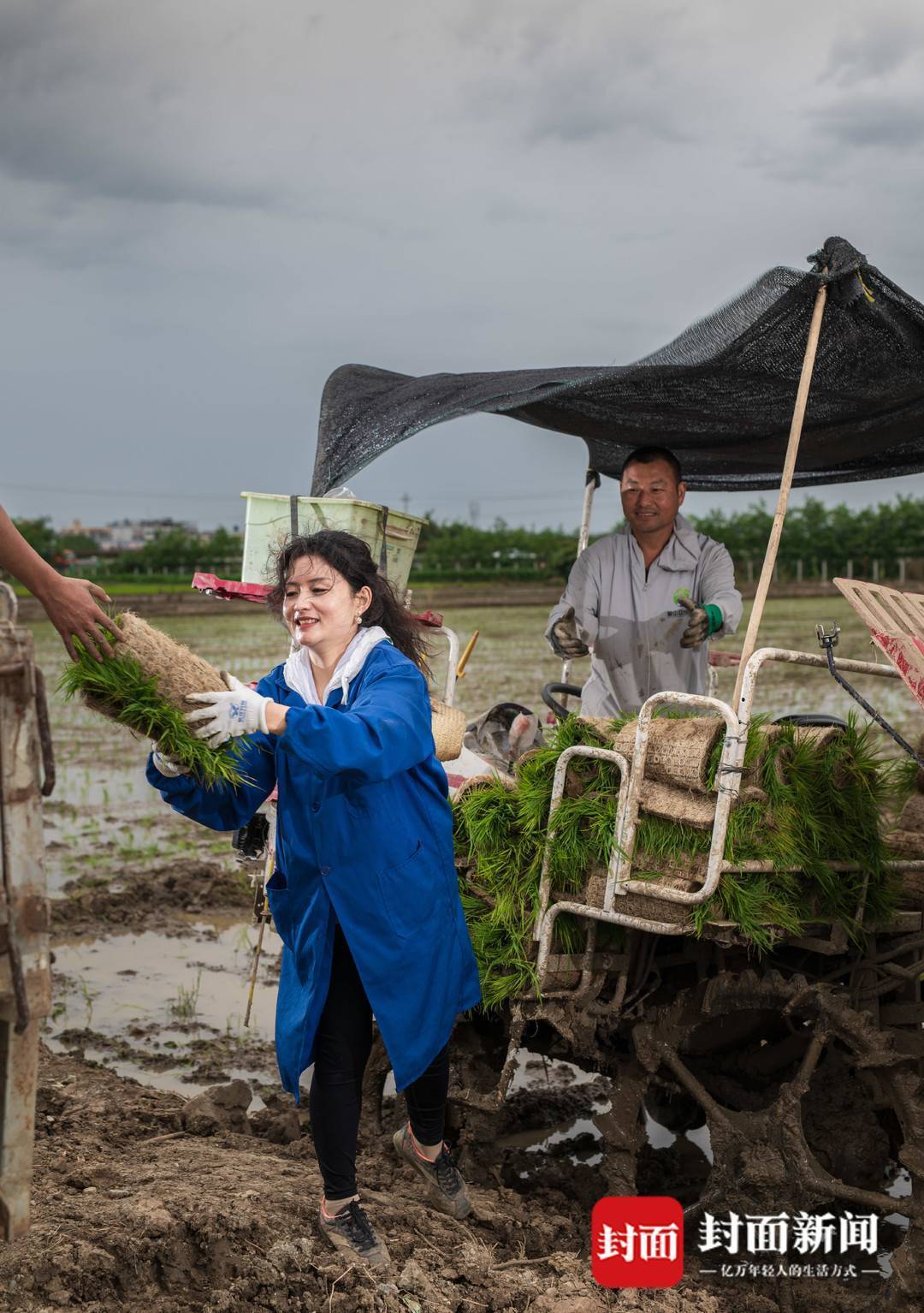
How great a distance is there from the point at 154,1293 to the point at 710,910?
5.88 feet

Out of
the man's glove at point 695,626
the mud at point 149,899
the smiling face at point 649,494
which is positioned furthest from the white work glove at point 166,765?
the mud at point 149,899

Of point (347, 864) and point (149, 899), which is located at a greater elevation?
point (347, 864)

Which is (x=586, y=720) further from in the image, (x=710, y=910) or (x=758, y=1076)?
(x=758, y=1076)

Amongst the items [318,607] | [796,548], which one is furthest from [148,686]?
[796,548]

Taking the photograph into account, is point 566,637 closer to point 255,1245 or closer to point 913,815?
point 913,815

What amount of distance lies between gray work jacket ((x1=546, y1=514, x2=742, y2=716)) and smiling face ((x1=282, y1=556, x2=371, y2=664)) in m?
1.78

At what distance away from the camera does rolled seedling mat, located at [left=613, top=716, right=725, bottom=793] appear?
343 centimetres

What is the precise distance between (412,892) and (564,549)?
4949 cm

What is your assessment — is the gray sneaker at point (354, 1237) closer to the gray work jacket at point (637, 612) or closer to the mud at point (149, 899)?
the gray work jacket at point (637, 612)

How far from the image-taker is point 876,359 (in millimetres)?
4738

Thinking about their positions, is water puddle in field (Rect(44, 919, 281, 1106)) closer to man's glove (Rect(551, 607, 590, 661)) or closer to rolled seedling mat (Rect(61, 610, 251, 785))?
man's glove (Rect(551, 607, 590, 661))

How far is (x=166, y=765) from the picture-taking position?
10.00 feet

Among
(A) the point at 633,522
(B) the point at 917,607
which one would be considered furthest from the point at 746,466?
(B) the point at 917,607

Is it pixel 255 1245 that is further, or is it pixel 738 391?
pixel 738 391
